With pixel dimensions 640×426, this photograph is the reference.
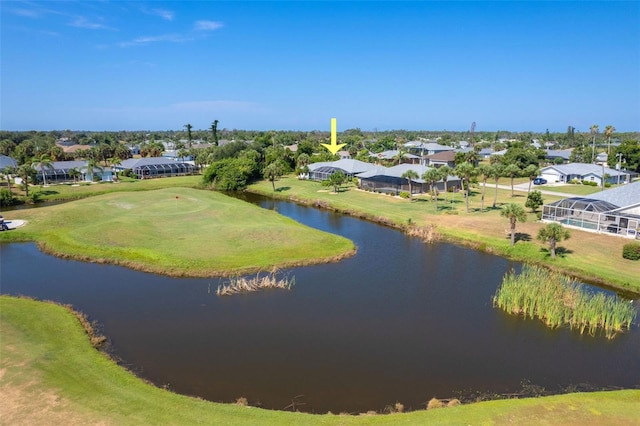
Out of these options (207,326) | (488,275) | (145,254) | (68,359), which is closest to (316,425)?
(207,326)

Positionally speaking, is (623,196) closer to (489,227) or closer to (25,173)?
(489,227)

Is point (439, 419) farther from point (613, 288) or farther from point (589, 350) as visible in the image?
point (613, 288)

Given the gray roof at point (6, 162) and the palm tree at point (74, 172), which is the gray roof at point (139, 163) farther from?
the gray roof at point (6, 162)

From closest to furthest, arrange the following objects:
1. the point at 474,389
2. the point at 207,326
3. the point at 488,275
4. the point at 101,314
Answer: the point at 474,389
the point at 207,326
the point at 101,314
the point at 488,275

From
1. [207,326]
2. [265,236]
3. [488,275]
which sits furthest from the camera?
[265,236]

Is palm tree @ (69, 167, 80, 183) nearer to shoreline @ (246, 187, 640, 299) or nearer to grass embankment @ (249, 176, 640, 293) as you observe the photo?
grass embankment @ (249, 176, 640, 293)

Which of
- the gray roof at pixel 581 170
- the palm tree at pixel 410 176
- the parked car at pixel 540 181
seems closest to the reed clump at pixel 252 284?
the palm tree at pixel 410 176
